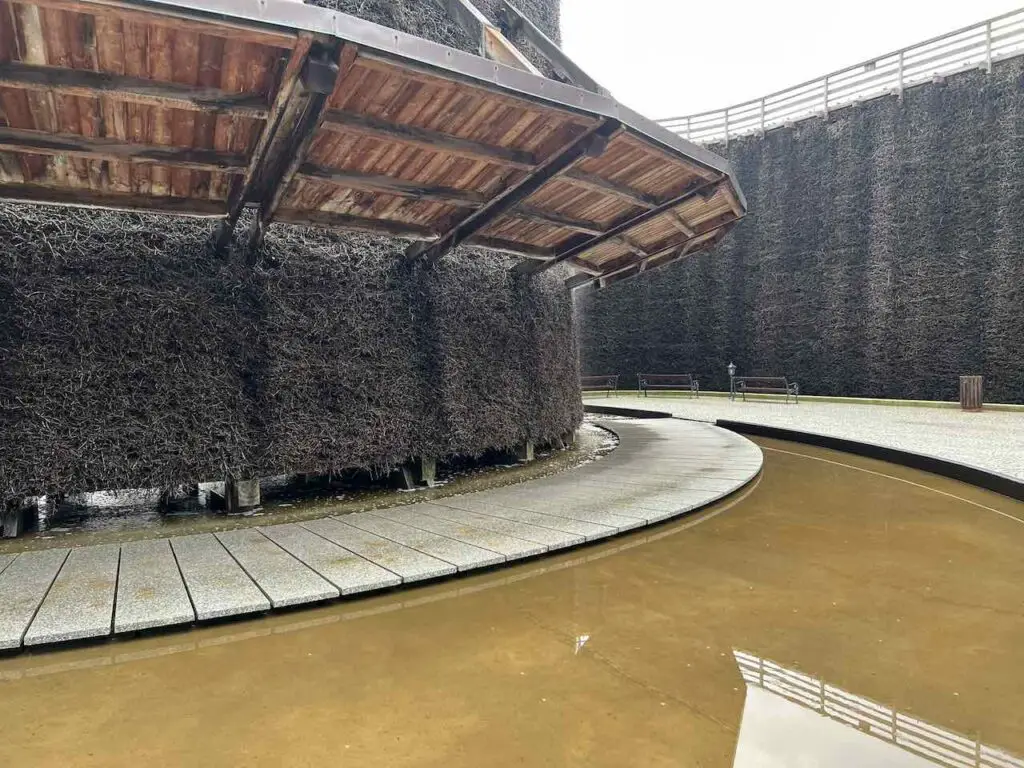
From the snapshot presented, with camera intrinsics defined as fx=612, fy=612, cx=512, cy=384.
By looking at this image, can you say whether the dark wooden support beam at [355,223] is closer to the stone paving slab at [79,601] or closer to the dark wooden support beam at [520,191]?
the dark wooden support beam at [520,191]

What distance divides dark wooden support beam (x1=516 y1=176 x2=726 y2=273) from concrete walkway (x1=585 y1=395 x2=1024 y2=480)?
422 cm

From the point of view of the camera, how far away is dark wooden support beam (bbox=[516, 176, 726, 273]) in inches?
219

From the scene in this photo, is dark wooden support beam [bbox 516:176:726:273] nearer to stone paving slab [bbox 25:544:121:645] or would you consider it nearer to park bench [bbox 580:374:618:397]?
stone paving slab [bbox 25:544:121:645]

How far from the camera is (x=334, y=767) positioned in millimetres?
1954

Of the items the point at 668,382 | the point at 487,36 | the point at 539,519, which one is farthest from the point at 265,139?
the point at 668,382

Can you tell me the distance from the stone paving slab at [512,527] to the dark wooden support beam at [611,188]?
279 centimetres

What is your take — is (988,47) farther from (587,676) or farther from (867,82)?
(587,676)

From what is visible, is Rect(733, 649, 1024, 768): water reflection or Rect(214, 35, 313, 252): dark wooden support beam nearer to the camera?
Rect(733, 649, 1024, 768): water reflection

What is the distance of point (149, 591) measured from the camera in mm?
3398

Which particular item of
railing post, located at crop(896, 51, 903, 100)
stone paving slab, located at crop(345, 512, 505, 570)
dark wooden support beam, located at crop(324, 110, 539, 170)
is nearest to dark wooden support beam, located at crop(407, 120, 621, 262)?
dark wooden support beam, located at crop(324, 110, 539, 170)

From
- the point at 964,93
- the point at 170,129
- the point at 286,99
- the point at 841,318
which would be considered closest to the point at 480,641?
the point at 286,99

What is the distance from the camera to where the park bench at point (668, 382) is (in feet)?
74.4

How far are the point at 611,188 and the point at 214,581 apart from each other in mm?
4238

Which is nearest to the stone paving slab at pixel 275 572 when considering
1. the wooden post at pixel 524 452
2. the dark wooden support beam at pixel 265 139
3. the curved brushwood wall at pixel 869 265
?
the dark wooden support beam at pixel 265 139
